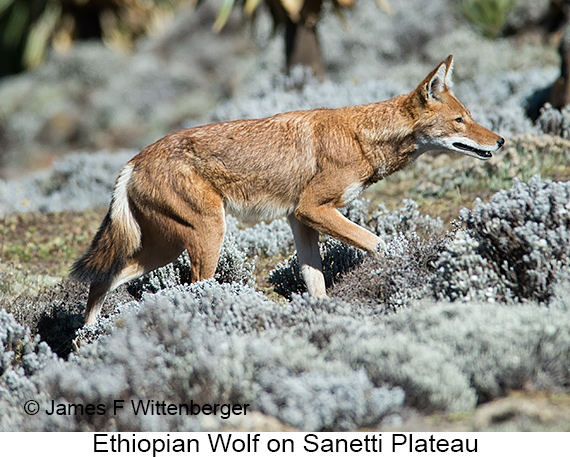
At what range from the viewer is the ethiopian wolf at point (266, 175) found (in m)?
5.47

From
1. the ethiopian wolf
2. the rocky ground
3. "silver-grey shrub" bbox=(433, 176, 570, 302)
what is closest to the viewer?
the rocky ground

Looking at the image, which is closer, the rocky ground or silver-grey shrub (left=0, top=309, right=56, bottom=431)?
the rocky ground

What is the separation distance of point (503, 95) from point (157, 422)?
9.68 metres

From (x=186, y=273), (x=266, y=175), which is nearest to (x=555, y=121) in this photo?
(x=266, y=175)

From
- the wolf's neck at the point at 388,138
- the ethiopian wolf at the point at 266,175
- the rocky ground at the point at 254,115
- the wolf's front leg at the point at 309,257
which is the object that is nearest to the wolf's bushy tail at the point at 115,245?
the ethiopian wolf at the point at 266,175

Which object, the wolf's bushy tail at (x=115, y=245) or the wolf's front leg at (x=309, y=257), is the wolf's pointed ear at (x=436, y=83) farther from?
the wolf's bushy tail at (x=115, y=245)

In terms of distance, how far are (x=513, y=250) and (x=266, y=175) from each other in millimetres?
1996

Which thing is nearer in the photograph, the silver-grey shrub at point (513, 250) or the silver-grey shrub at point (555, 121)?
the silver-grey shrub at point (513, 250)

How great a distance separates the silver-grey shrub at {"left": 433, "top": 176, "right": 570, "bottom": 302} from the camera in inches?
176

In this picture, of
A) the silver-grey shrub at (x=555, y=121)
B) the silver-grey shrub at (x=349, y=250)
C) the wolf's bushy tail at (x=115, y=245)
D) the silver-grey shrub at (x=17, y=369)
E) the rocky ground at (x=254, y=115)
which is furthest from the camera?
the silver-grey shrub at (x=555, y=121)

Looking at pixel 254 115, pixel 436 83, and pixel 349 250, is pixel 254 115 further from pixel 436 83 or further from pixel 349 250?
pixel 436 83

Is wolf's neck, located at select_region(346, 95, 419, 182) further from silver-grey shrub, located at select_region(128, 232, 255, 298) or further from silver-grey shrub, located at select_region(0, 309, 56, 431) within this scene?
silver-grey shrub, located at select_region(0, 309, 56, 431)

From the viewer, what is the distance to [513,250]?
184 inches

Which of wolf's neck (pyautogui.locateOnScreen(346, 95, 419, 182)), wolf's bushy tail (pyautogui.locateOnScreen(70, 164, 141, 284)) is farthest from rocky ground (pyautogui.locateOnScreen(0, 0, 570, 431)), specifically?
wolf's neck (pyautogui.locateOnScreen(346, 95, 419, 182))
